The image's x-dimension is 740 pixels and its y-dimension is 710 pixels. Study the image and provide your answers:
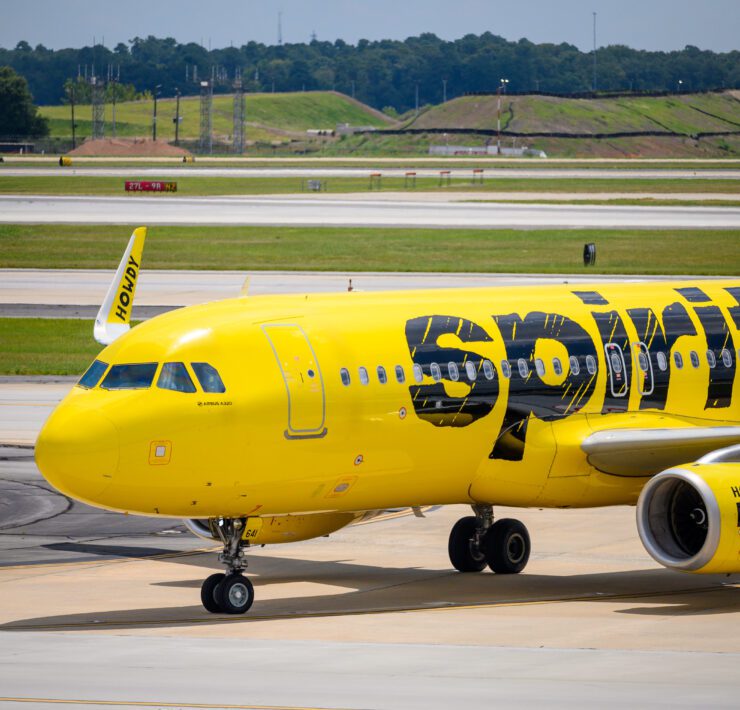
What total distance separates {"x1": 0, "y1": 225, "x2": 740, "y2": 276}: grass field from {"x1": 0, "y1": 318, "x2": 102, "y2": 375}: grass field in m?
23.1

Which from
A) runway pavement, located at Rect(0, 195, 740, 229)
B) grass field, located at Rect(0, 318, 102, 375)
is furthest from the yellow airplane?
runway pavement, located at Rect(0, 195, 740, 229)

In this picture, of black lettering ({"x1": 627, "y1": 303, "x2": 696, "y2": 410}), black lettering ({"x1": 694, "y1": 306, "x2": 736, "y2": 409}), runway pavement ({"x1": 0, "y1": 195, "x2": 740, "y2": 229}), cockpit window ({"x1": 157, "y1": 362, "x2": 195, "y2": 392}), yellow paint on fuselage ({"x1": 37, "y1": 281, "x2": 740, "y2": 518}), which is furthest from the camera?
runway pavement ({"x1": 0, "y1": 195, "x2": 740, "y2": 229})

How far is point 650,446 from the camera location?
24438 millimetres

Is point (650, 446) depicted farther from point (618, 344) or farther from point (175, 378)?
point (175, 378)

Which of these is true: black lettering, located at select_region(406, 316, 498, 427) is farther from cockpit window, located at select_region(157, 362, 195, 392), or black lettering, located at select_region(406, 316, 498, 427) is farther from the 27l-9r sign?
the 27l-9r sign

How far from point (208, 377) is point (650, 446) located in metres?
6.82

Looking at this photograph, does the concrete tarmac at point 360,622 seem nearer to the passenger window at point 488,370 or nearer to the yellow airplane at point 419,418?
the yellow airplane at point 419,418

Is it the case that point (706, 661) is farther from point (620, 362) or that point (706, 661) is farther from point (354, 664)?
point (620, 362)

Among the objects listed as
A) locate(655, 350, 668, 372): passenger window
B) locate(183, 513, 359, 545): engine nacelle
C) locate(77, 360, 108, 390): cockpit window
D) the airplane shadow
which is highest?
locate(77, 360, 108, 390): cockpit window

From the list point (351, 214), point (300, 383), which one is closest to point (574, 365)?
point (300, 383)

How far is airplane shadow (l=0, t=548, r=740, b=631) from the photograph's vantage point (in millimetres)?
22562

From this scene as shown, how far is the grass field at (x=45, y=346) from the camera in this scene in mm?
51531

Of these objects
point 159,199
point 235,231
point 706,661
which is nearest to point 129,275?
point 706,661

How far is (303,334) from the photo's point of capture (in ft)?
77.2
